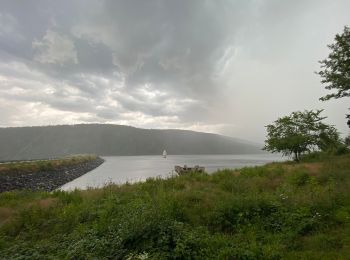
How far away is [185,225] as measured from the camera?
8531mm

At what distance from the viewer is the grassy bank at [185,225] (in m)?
6.73

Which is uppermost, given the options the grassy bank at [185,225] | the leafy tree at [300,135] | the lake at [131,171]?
the leafy tree at [300,135]

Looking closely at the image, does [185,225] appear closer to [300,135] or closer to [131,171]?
[300,135]

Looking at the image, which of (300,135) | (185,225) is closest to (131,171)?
(300,135)

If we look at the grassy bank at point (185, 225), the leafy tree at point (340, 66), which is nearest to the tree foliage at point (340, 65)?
the leafy tree at point (340, 66)

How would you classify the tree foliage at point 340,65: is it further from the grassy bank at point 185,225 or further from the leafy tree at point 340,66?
the grassy bank at point 185,225

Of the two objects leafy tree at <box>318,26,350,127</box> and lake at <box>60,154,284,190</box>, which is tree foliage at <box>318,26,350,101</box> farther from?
lake at <box>60,154,284,190</box>

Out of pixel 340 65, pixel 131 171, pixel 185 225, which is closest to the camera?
pixel 185 225

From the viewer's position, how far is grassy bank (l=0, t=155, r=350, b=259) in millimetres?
6727

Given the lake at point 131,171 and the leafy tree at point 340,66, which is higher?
the leafy tree at point 340,66

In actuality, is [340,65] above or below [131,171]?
above

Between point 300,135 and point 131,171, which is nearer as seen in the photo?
point 300,135

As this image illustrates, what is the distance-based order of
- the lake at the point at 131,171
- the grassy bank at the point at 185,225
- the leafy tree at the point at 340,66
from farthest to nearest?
the lake at the point at 131,171 → the leafy tree at the point at 340,66 → the grassy bank at the point at 185,225

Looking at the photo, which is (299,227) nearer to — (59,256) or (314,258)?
(314,258)
